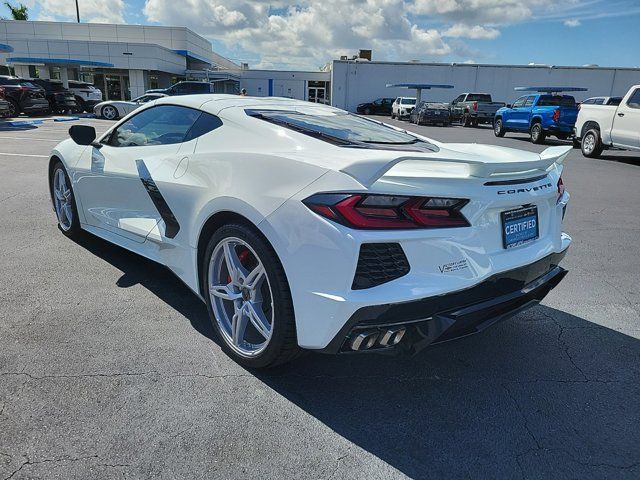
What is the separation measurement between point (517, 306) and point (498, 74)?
155 feet

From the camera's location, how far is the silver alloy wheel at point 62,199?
4773mm

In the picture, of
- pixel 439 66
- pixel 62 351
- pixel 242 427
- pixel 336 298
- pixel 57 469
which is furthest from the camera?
pixel 439 66

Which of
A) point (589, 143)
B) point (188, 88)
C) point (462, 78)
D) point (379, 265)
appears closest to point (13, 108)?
point (188, 88)

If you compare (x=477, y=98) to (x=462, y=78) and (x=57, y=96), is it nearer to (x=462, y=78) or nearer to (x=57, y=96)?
(x=462, y=78)

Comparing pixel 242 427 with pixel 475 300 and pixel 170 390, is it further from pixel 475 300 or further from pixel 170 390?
pixel 475 300

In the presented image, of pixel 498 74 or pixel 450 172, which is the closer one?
pixel 450 172

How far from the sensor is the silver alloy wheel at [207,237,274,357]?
106 inches

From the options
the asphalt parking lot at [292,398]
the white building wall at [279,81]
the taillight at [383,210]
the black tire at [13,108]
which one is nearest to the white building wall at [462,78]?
the white building wall at [279,81]

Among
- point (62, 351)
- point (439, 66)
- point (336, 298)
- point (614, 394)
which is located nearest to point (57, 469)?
point (62, 351)

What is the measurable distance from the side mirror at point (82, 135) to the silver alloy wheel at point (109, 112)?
74.9 ft

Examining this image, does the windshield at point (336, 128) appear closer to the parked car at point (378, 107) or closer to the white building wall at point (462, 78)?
the parked car at point (378, 107)

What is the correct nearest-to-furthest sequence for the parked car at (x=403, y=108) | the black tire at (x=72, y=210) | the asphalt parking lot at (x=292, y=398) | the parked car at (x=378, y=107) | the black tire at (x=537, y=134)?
the asphalt parking lot at (x=292, y=398) < the black tire at (x=72, y=210) < the black tire at (x=537, y=134) < the parked car at (x=403, y=108) < the parked car at (x=378, y=107)

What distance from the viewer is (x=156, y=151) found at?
3473mm

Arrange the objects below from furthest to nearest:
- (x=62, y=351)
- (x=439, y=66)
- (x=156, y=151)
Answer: (x=439, y=66)
(x=156, y=151)
(x=62, y=351)
